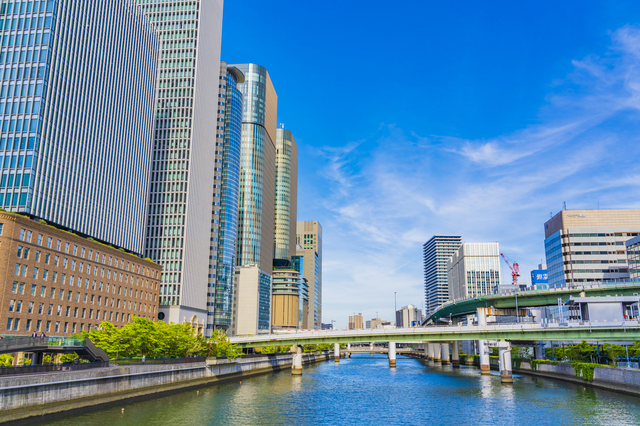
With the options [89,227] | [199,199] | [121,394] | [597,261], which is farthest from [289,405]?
[597,261]

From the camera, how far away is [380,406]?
224ft

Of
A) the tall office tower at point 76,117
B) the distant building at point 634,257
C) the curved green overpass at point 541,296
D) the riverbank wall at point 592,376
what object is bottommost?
the riverbank wall at point 592,376

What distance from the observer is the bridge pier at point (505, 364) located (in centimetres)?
9700

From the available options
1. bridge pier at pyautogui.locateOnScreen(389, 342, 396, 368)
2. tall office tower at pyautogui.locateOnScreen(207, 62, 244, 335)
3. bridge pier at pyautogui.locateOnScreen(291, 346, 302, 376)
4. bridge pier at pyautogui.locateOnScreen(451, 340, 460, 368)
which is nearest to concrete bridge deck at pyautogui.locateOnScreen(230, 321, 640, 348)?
bridge pier at pyautogui.locateOnScreen(291, 346, 302, 376)

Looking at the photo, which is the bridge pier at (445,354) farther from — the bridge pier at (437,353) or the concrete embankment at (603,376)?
the concrete embankment at (603,376)

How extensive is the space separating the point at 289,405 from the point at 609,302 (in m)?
73.3

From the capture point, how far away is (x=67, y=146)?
351 ft

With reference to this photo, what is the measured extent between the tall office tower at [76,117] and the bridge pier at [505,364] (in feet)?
303

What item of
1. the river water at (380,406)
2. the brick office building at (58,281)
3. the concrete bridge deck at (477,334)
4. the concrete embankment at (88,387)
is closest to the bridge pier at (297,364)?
the concrete bridge deck at (477,334)

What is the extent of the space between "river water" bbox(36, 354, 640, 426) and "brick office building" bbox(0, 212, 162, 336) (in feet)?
109

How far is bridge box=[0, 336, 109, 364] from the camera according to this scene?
185 ft

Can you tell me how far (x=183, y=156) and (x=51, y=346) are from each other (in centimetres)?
10201

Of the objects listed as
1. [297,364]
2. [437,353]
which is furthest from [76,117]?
[437,353]

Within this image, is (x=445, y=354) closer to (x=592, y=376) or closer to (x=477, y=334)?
(x=477, y=334)
